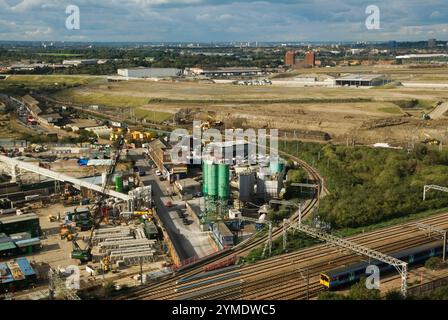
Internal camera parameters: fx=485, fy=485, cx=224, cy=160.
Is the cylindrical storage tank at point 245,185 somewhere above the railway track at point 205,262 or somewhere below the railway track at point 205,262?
above

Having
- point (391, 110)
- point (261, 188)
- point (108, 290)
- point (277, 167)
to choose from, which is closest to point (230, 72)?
point (391, 110)

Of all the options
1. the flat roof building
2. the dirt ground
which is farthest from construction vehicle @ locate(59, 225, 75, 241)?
the flat roof building

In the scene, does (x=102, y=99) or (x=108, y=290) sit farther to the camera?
(x=102, y=99)

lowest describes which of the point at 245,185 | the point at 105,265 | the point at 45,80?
the point at 105,265

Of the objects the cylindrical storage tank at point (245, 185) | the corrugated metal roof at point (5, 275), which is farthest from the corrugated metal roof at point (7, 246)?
the cylindrical storage tank at point (245, 185)

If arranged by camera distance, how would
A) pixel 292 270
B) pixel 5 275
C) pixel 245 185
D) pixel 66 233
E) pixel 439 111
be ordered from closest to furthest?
pixel 292 270
pixel 5 275
pixel 66 233
pixel 245 185
pixel 439 111

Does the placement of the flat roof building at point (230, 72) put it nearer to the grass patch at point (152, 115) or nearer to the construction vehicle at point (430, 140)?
the grass patch at point (152, 115)

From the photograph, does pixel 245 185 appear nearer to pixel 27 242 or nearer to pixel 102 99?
pixel 27 242

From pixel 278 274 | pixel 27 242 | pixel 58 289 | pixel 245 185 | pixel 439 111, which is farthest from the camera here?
pixel 439 111
